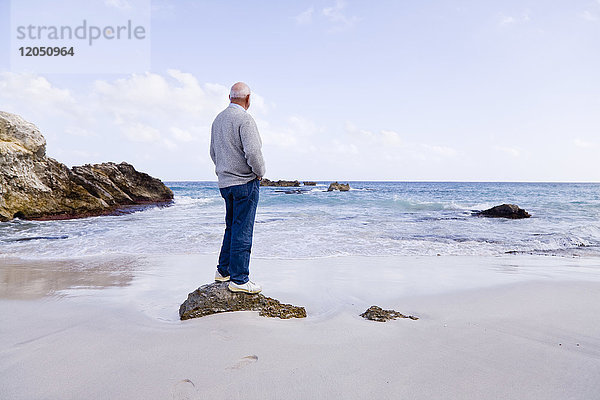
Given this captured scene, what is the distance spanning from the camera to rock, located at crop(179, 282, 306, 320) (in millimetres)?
3336

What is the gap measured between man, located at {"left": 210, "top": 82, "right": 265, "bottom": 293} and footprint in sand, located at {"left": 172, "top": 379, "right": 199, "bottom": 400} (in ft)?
4.68

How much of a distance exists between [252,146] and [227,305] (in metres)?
1.52

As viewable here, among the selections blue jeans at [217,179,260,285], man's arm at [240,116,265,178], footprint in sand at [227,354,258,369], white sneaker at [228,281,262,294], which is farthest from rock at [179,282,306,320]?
man's arm at [240,116,265,178]

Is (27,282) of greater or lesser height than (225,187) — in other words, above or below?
below

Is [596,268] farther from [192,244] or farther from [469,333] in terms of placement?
[192,244]

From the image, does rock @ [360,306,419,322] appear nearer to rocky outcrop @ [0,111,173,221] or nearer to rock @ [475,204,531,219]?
rocky outcrop @ [0,111,173,221]

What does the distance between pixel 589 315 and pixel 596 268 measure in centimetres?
335

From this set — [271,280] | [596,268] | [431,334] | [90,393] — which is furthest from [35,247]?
[596,268]

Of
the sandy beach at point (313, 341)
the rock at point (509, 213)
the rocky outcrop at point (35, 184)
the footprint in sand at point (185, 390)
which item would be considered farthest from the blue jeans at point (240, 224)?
the rock at point (509, 213)

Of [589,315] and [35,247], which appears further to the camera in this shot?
[35,247]

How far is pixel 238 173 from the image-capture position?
3.46 meters

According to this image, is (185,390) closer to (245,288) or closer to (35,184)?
(245,288)

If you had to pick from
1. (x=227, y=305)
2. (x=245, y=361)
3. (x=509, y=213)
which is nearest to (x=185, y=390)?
(x=245, y=361)

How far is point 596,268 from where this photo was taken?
5.89 m
